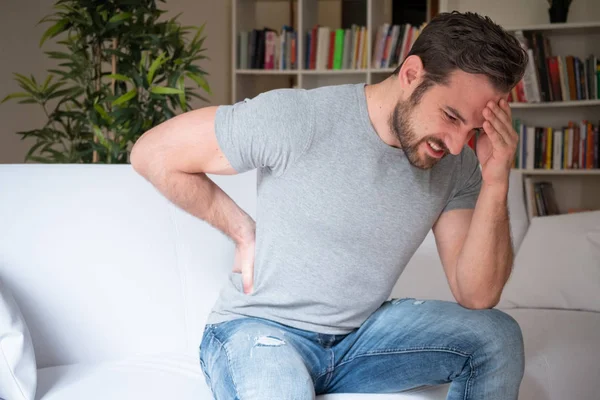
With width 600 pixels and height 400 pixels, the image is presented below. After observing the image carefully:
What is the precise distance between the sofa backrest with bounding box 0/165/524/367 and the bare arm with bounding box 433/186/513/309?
0.63m

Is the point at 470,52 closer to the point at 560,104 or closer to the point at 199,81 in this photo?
the point at 199,81

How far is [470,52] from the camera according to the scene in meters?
1.32

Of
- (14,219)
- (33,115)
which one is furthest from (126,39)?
(14,219)

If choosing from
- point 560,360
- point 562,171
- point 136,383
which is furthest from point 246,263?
point 562,171

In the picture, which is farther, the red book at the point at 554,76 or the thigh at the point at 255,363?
the red book at the point at 554,76

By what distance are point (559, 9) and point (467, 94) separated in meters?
2.97

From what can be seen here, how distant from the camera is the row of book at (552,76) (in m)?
4.02

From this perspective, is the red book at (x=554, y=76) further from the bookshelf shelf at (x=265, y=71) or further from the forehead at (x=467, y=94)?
the forehead at (x=467, y=94)

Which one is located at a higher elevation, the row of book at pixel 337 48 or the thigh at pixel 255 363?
the row of book at pixel 337 48

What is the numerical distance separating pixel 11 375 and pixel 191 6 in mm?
3844

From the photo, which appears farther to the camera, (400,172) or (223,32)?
(223,32)

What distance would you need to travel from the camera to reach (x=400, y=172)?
55.1 inches

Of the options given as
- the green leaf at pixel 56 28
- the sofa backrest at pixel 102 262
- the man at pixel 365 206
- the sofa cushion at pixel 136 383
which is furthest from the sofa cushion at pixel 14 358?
the green leaf at pixel 56 28

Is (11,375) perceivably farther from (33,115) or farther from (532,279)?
(33,115)
